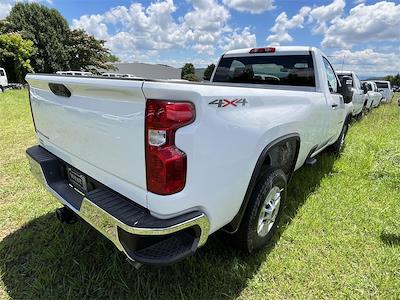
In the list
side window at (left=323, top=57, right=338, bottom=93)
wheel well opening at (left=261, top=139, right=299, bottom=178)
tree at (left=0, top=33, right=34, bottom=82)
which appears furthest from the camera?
tree at (left=0, top=33, right=34, bottom=82)

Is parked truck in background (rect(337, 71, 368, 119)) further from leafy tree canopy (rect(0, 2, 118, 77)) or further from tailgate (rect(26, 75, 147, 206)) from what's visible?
leafy tree canopy (rect(0, 2, 118, 77))

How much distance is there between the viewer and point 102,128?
193 centimetres

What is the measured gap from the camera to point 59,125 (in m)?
2.44

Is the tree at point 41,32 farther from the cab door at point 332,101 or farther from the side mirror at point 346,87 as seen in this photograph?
the side mirror at point 346,87

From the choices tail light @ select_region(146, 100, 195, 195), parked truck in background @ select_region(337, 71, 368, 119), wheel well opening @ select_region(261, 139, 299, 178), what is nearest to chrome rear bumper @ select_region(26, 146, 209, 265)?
tail light @ select_region(146, 100, 195, 195)

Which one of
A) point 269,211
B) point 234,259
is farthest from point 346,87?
point 234,259

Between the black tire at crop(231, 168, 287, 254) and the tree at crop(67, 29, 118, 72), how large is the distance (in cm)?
4141

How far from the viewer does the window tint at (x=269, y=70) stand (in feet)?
12.4

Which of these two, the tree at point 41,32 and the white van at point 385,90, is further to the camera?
the tree at point 41,32

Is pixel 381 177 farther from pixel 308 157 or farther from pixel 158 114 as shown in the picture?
pixel 158 114

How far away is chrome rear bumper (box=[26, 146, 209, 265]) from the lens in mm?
1693

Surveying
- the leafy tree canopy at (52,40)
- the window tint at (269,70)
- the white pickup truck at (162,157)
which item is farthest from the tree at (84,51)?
the white pickup truck at (162,157)

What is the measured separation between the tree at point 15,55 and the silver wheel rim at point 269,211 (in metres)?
33.8

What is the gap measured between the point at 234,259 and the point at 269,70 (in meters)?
2.52
